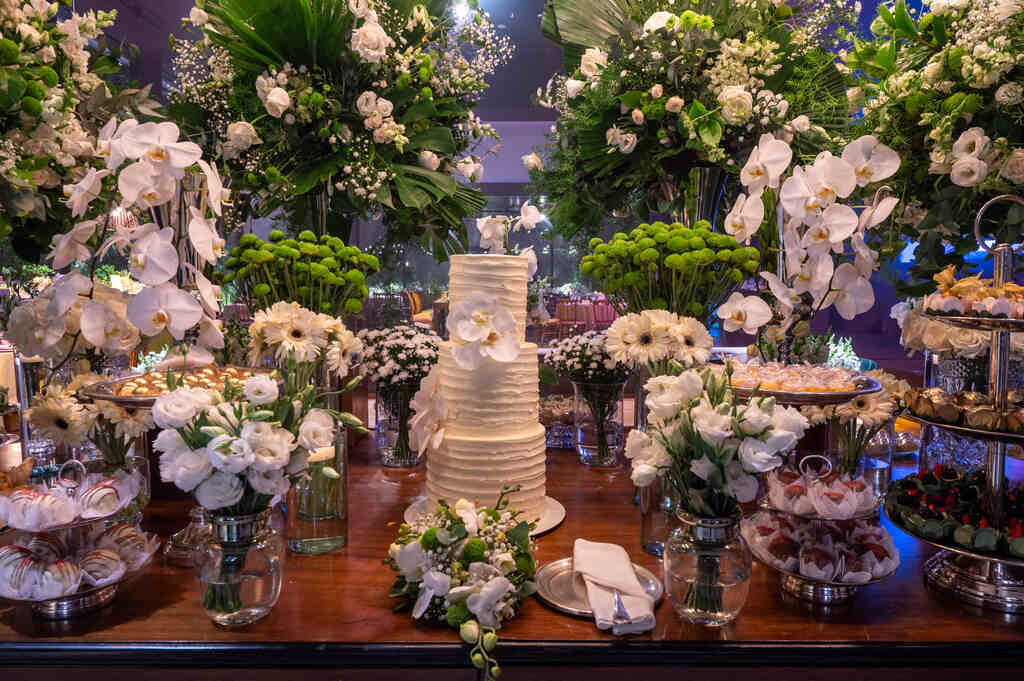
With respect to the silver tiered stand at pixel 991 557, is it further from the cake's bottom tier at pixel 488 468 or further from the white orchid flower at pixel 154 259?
the white orchid flower at pixel 154 259

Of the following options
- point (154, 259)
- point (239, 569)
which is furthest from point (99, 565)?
point (154, 259)

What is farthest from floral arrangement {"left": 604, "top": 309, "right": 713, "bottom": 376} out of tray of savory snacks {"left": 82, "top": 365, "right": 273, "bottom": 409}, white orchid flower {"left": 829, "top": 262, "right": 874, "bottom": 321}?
tray of savory snacks {"left": 82, "top": 365, "right": 273, "bottom": 409}

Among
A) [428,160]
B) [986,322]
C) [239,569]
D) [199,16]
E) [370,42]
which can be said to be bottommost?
[239,569]

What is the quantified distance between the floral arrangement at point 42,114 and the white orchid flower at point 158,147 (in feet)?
0.65

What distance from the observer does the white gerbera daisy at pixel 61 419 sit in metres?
1.22

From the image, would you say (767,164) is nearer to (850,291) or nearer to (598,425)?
(850,291)

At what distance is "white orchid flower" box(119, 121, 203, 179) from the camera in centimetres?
104

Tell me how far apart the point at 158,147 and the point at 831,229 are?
1.18 metres

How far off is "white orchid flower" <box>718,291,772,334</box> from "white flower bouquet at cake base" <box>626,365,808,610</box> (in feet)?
1.14

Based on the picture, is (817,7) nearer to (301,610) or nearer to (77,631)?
(301,610)

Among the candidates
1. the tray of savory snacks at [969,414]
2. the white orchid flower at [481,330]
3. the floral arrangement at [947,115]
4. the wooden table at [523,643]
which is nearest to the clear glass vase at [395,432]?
the white orchid flower at [481,330]

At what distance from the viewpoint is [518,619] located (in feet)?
3.30

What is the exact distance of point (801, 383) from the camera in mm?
1203

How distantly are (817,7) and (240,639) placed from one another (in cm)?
211
